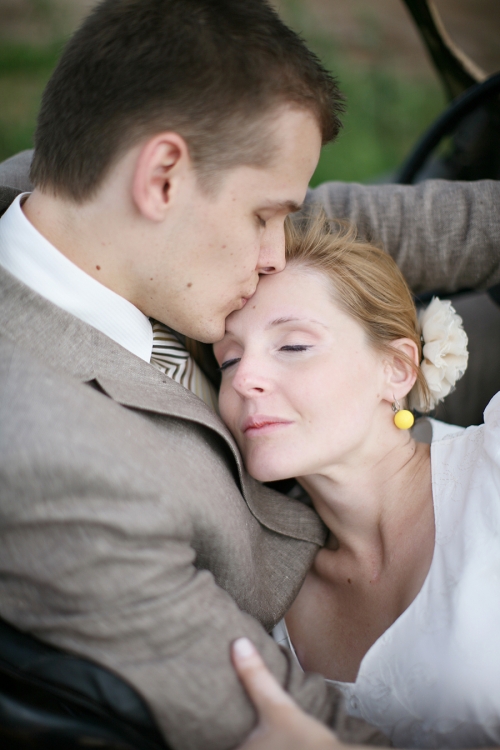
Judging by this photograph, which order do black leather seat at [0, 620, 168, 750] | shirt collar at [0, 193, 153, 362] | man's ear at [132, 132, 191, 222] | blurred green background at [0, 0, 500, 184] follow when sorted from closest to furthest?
black leather seat at [0, 620, 168, 750] → man's ear at [132, 132, 191, 222] → shirt collar at [0, 193, 153, 362] → blurred green background at [0, 0, 500, 184]

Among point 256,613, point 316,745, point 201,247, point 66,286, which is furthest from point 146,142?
point 316,745

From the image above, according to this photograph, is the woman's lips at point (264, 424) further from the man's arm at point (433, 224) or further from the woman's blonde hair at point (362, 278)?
the man's arm at point (433, 224)

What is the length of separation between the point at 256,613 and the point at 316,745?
0.54 metres

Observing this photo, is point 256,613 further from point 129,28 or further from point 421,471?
point 129,28

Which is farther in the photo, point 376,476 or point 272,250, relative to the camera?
point 376,476

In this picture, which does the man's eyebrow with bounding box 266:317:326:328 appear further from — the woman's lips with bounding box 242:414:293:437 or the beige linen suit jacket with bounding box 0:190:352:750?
the beige linen suit jacket with bounding box 0:190:352:750

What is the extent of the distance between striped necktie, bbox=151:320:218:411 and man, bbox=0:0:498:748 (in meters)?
0.15

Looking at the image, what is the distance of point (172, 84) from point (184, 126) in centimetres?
11

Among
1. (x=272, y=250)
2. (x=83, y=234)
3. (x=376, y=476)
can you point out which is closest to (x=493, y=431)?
(x=376, y=476)

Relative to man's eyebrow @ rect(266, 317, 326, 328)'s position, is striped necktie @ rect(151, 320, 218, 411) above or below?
below

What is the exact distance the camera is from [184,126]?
5.09 feet

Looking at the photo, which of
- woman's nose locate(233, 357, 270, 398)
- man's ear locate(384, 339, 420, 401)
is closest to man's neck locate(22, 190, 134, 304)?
woman's nose locate(233, 357, 270, 398)

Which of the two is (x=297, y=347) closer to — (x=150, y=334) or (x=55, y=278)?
(x=150, y=334)

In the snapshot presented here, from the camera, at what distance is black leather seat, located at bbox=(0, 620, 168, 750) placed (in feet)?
3.82
